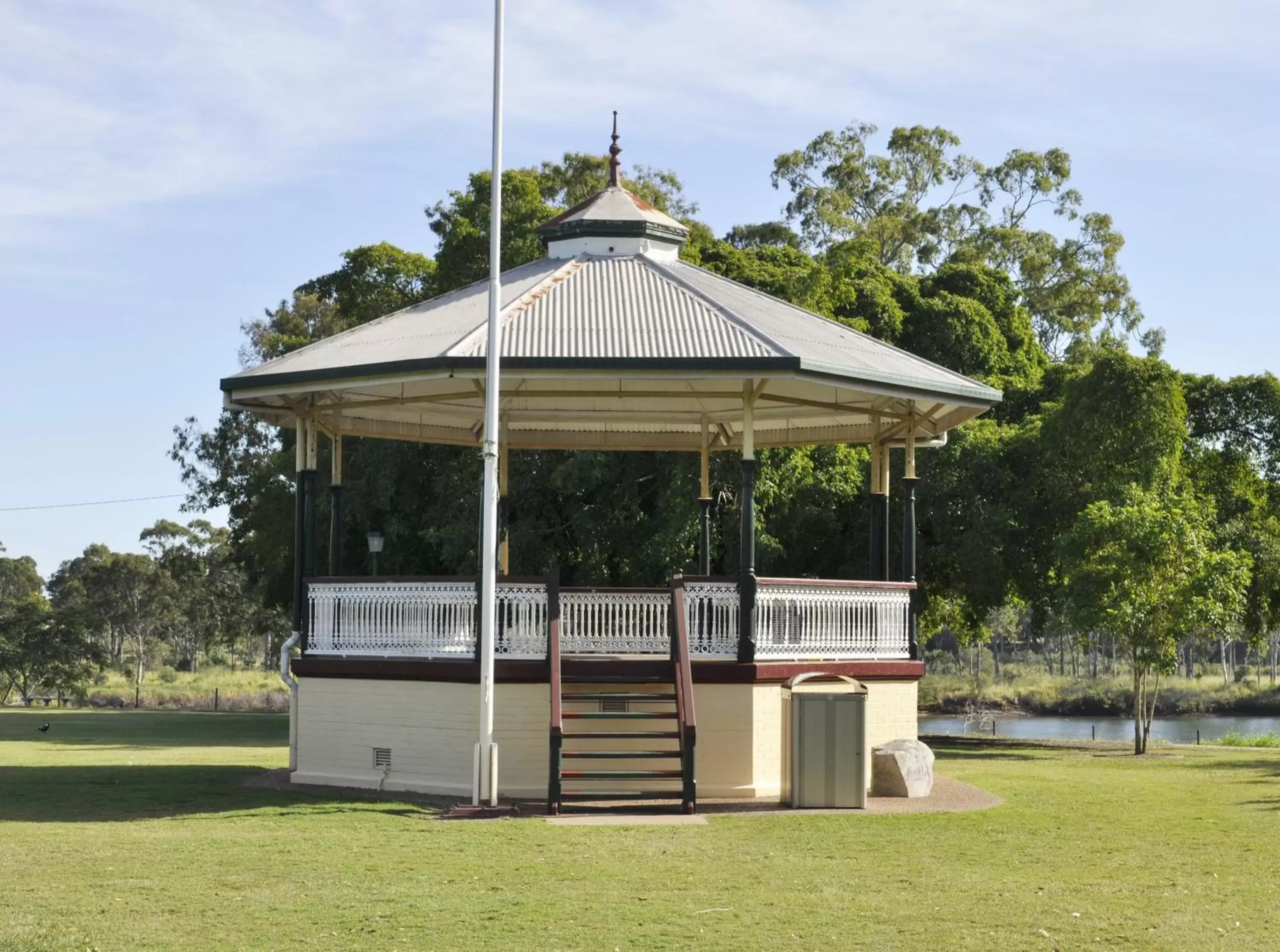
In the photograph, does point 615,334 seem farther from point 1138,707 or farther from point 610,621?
point 1138,707

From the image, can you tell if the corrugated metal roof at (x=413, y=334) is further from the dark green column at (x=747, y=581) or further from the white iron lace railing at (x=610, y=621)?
the dark green column at (x=747, y=581)

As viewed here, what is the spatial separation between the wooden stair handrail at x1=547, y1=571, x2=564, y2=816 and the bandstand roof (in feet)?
7.98

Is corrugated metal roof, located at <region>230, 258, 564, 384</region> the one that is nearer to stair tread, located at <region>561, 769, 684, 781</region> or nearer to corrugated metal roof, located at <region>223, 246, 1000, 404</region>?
Answer: corrugated metal roof, located at <region>223, 246, 1000, 404</region>

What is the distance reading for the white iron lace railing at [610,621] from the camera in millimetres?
18969

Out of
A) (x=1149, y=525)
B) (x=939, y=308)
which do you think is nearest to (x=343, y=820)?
(x=1149, y=525)

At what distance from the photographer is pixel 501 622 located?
18.9 meters

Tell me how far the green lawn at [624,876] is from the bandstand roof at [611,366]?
4.80m

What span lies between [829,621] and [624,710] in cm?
277

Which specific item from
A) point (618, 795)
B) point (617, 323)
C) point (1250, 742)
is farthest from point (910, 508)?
point (1250, 742)

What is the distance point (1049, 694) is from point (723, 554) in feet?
136

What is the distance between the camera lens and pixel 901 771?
18719 millimetres

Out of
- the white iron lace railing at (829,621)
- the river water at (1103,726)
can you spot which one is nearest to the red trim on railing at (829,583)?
the white iron lace railing at (829,621)

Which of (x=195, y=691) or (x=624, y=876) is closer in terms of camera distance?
(x=624, y=876)

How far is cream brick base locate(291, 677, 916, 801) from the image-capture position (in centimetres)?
1833
